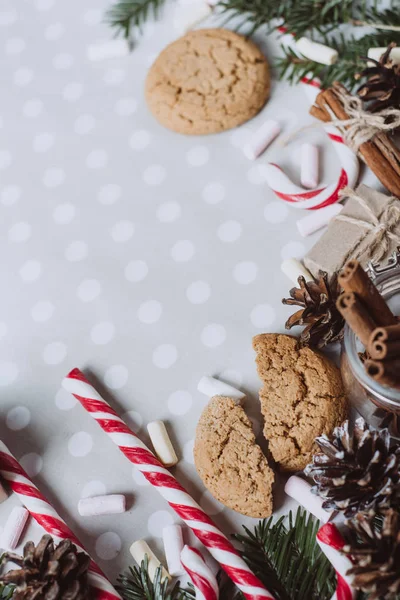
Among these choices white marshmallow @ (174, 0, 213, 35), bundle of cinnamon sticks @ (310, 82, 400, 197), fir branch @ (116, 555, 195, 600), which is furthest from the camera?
white marshmallow @ (174, 0, 213, 35)

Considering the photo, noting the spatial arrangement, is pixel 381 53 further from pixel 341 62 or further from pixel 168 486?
pixel 168 486

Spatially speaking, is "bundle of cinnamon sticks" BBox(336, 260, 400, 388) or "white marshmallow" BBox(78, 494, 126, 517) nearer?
"bundle of cinnamon sticks" BBox(336, 260, 400, 388)

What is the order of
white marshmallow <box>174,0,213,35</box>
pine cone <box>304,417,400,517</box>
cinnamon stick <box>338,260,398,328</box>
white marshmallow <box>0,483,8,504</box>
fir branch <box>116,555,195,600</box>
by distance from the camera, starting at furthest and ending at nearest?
white marshmallow <box>174,0,213,35</box>
white marshmallow <box>0,483,8,504</box>
fir branch <box>116,555,195,600</box>
pine cone <box>304,417,400,517</box>
cinnamon stick <box>338,260,398,328</box>

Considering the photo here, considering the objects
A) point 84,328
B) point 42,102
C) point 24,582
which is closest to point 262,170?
point 84,328

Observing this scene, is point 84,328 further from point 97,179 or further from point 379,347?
point 379,347

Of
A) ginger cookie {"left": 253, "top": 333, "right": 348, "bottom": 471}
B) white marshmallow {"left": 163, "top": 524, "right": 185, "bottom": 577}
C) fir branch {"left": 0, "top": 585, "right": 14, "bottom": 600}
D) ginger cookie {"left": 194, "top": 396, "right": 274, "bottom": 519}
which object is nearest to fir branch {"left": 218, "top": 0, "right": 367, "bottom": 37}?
ginger cookie {"left": 253, "top": 333, "right": 348, "bottom": 471}

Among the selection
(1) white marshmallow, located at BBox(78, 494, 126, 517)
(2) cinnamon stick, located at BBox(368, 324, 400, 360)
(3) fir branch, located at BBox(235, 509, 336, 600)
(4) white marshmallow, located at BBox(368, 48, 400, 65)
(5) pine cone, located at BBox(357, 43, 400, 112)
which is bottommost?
(3) fir branch, located at BBox(235, 509, 336, 600)

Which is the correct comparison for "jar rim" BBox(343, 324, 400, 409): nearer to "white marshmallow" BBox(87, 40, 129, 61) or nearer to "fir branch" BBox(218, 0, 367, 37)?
"fir branch" BBox(218, 0, 367, 37)

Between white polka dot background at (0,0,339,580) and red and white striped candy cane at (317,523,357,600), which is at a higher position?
white polka dot background at (0,0,339,580)

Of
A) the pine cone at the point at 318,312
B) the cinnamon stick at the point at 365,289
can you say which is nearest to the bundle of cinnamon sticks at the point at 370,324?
the cinnamon stick at the point at 365,289
